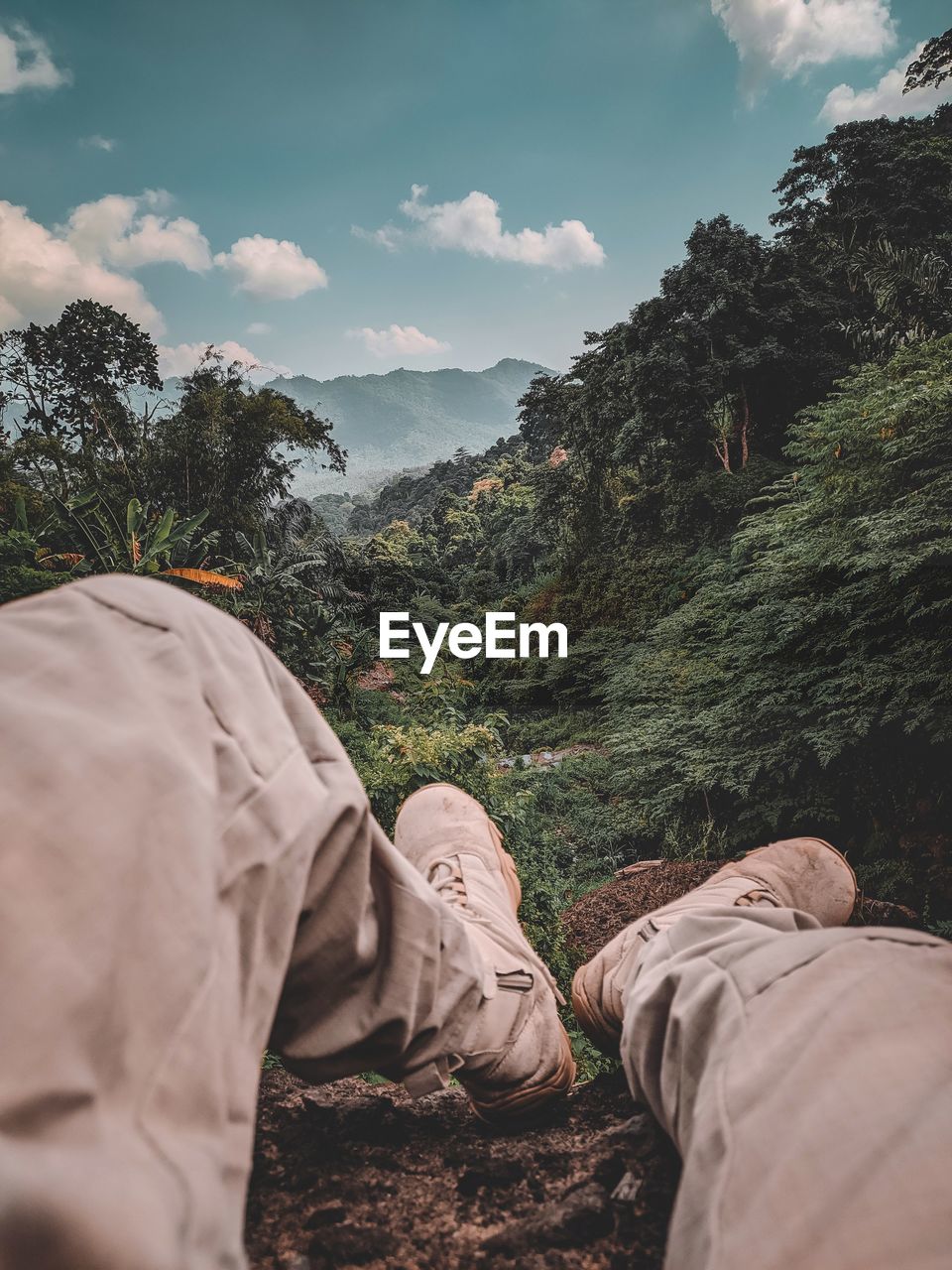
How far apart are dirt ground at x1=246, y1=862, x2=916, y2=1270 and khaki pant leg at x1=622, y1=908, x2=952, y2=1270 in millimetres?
215

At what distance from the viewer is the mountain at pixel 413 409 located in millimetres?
123312

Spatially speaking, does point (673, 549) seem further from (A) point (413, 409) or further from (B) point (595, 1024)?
(A) point (413, 409)

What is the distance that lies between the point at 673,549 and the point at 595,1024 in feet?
Answer: 30.6

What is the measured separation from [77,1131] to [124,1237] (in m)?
0.06

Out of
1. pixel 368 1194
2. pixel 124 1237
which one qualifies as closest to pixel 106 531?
pixel 368 1194

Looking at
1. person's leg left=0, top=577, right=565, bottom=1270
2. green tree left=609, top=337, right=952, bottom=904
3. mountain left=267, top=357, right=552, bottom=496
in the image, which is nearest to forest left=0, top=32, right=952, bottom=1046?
green tree left=609, top=337, right=952, bottom=904

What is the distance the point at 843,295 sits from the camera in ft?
36.2

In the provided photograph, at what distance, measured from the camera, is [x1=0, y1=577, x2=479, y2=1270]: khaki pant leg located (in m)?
0.32

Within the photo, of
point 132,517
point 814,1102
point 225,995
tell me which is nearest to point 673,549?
point 132,517

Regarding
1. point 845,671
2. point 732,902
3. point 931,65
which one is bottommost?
point 732,902

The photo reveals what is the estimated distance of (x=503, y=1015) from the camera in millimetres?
1006

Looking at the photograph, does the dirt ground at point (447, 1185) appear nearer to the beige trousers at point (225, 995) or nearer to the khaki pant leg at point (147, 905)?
the beige trousers at point (225, 995)

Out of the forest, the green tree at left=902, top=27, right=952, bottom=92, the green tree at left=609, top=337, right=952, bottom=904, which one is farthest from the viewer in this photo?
the green tree at left=902, top=27, right=952, bottom=92

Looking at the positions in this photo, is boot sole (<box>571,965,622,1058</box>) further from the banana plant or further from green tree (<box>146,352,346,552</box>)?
green tree (<box>146,352,346,552</box>)
